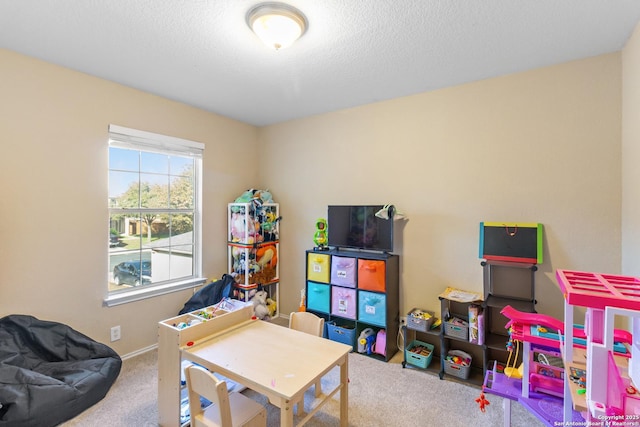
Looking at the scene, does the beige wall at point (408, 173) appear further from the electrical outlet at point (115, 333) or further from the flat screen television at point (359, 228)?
the flat screen television at point (359, 228)

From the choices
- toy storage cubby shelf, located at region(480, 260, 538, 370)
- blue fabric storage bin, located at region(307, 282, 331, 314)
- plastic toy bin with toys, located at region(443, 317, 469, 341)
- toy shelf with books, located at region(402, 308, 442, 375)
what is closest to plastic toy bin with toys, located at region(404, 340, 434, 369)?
toy shelf with books, located at region(402, 308, 442, 375)

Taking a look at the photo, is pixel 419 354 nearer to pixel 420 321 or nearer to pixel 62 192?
pixel 420 321

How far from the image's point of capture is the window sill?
8.82 feet

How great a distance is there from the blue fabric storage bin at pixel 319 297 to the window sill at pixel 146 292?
126cm

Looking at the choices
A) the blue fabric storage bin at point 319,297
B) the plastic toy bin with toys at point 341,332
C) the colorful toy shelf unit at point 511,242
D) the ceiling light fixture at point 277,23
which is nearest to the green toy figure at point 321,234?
the blue fabric storage bin at point 319,297

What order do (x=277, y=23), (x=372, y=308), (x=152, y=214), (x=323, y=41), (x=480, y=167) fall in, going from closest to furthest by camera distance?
(x=277, y=23)
(x=323, y=41)
(x=480, y=167)
(x=372, y=308)
(x=152, y=214)

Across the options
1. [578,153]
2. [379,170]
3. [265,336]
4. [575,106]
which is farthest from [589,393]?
[379,170]

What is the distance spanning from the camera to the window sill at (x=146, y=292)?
269 centimetres

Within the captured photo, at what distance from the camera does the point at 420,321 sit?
8.49 ft

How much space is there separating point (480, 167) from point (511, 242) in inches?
27.0

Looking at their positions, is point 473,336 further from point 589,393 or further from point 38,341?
point 38,341

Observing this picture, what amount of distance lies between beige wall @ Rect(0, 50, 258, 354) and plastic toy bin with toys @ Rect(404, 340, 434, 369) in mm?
2481

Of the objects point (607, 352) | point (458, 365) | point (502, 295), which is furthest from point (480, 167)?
point (607, 352)

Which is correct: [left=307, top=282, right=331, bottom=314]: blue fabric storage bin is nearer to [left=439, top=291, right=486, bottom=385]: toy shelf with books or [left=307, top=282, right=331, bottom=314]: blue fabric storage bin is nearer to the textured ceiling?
[left=439, top=291, right=486, bottom=385]: toy shelf with books
